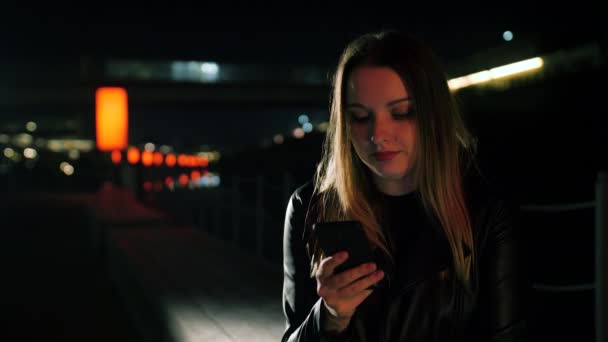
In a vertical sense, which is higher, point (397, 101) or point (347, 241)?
point (397, 101)

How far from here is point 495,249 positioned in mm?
1337

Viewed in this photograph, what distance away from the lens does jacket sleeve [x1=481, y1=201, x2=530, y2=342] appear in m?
1.33

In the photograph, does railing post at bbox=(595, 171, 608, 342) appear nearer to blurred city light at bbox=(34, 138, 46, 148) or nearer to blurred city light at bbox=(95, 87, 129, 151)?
blurred city light at bbox=(95, 87, 129, 151)

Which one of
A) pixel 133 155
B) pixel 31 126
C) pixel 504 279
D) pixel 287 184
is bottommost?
pixel 133 155

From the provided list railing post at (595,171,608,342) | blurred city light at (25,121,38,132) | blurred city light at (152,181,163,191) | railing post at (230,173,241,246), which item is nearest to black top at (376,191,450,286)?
railing post at (595,171,608,342)

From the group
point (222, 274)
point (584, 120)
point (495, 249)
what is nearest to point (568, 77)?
point (584, 120)

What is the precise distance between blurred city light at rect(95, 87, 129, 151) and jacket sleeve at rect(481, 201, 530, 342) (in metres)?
17.1

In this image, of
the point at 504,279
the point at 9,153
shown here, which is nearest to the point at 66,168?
the point at 9,153

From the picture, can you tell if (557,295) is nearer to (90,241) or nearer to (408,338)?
(408,338)

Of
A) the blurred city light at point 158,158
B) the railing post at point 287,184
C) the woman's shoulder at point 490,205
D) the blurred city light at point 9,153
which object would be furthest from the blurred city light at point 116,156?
the blurred city light at point 9,153

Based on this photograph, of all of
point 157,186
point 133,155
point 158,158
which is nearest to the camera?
point 157,186

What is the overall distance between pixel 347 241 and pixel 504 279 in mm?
371

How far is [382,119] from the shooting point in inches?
54.9

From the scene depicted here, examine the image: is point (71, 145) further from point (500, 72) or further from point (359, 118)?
point (359, 118)
